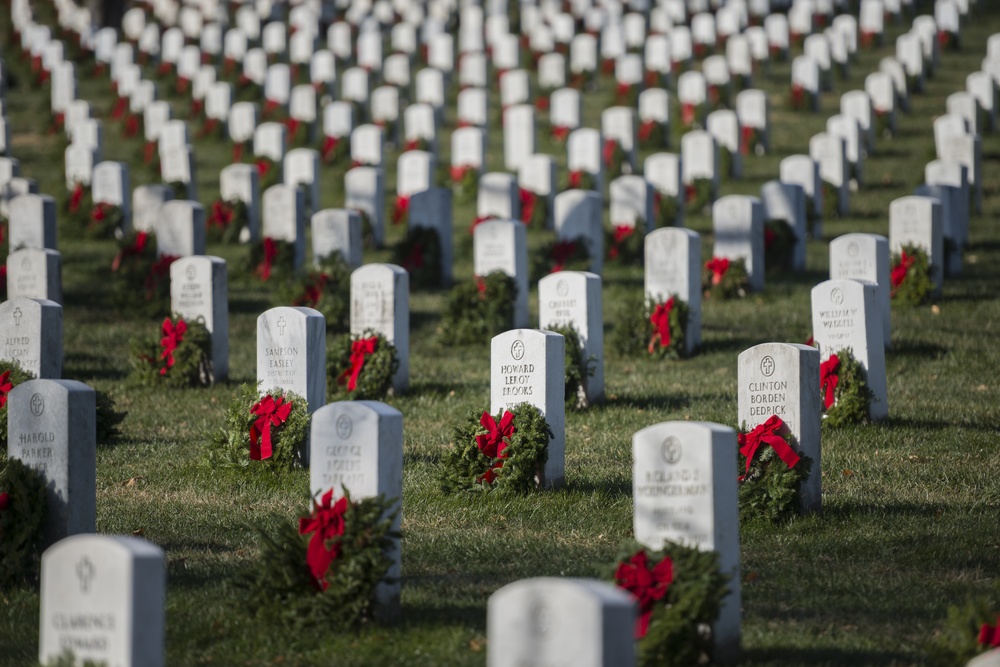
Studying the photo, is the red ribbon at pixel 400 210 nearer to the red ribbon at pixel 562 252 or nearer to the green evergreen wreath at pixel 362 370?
the red ribbon at pixel 562 252

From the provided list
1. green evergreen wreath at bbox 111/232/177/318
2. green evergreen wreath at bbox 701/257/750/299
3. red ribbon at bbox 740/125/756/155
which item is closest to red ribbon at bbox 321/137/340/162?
red ribbon at bbox 740/125/756/155

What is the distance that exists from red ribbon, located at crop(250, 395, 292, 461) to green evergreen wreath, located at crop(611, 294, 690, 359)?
466cm

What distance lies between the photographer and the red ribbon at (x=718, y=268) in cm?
1534

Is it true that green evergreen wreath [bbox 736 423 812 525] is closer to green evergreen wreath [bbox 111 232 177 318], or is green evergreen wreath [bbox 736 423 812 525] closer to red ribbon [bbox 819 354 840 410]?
red ribbon [bbox 819 354 840 410]

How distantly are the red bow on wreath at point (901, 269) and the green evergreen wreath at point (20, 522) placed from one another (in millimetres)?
10130

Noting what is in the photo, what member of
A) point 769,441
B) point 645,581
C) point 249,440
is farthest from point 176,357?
point 645,581

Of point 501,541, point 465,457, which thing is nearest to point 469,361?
point 465,457

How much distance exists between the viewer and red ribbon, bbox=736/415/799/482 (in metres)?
7.71

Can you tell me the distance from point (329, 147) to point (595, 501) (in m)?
16.1

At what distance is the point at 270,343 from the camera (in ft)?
32.0

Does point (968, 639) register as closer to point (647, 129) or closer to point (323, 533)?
point (323, 533)

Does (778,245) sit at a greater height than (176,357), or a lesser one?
greater

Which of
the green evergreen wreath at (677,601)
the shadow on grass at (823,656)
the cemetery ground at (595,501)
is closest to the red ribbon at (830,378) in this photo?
the cemetery ground at (595,501)

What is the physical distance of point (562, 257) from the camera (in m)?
16.0
